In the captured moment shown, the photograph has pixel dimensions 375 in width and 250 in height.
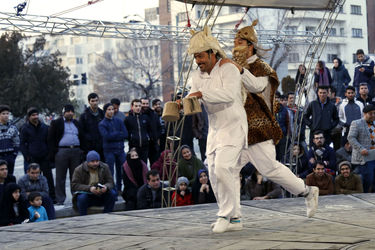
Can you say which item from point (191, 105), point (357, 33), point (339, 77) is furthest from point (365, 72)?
point (357, 33)

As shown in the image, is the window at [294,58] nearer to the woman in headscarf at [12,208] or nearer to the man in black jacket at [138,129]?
the man in black jacket at [138,129]

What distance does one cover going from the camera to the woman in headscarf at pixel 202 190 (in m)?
11.5

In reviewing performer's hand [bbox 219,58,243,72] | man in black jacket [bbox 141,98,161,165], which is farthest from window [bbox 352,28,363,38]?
performer's hand [bbox 219,58,243,72]

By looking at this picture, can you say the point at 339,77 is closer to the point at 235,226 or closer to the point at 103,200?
the point at 103,200

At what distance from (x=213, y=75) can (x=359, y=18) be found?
49.9 m

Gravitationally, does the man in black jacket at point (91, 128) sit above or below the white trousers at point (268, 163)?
above

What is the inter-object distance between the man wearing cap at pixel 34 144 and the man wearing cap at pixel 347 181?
16.2 ft

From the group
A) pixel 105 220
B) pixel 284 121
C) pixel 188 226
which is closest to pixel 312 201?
pixel 188 226

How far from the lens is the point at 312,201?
725 cm

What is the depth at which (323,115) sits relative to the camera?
1384 cm

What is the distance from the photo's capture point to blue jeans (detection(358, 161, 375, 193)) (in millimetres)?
12219

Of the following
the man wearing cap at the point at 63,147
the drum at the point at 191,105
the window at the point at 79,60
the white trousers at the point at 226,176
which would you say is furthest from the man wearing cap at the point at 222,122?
the window at the point at 79,60

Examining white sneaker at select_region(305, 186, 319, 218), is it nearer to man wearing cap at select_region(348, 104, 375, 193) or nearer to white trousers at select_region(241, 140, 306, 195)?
white trousers at select_region(241, 140, 306, 195)

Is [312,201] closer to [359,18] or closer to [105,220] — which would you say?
[105,220]
